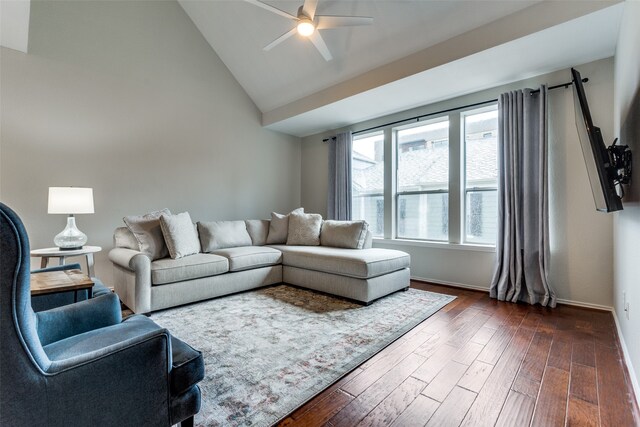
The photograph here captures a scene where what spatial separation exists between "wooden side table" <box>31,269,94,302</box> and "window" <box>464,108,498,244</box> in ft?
12.8

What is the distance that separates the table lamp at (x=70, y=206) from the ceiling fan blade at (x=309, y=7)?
108 inches

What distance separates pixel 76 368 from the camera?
34.6 inches

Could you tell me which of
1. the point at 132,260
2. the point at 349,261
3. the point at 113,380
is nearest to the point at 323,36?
the point at 349,261

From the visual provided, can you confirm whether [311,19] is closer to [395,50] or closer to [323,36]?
[323,36]

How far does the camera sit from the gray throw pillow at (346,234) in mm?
3760

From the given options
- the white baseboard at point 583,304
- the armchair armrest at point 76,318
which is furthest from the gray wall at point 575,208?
the armchair armrest at point 76,318

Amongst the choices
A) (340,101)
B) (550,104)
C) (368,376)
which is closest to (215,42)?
(340,101)

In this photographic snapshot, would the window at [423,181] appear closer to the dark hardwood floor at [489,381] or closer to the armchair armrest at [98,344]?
the dark hardwood floor at [489,381]

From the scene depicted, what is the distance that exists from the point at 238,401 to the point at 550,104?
395 cm

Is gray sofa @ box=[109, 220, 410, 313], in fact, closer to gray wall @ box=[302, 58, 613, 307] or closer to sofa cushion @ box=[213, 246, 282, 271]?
sofa cushion @ box=[213, 246, 282, 271]

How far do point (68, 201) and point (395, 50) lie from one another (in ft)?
12.3

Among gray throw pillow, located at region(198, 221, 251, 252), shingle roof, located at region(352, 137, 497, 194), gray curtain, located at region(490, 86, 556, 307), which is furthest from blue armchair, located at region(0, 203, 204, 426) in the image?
shingle roof, located at region(352, 137, 497, 194)

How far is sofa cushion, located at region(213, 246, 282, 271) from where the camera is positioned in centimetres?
340

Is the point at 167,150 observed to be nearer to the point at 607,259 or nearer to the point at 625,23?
the point at 625,23
